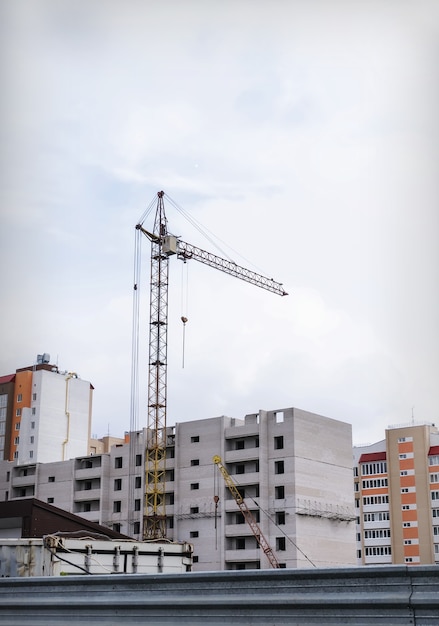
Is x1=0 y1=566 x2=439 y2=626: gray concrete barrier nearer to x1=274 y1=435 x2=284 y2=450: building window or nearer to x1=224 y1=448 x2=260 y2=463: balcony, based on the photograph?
x1=274 y1=435 x2=284 y2=450: building window

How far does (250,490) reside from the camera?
2731 inches

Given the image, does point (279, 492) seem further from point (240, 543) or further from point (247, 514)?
point (240, 543)

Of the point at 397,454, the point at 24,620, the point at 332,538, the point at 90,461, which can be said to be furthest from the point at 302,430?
the point at 24,620

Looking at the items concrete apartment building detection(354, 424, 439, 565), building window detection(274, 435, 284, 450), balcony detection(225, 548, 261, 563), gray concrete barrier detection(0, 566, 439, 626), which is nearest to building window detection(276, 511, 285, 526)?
balcony detection(225, 548, 261, 563)

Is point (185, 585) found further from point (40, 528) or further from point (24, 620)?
point (40, 528)

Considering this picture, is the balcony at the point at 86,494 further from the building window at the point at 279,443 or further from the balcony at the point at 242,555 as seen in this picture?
the building window at the point at 279,443

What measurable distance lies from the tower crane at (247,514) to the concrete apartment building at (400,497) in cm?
2914

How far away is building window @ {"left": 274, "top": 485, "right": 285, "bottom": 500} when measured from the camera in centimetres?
6719

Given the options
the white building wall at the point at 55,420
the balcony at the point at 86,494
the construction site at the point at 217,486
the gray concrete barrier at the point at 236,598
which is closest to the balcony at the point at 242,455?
the construction site at the point at 217,486

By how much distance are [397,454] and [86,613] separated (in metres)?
92.0

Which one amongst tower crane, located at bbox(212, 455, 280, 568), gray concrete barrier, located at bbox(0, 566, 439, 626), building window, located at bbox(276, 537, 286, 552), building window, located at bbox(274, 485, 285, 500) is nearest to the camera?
gray concrete barrier, located at bbox(0, 566, 439, 626)

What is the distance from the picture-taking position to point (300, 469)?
220ft

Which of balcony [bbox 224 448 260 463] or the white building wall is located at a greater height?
the white building wall

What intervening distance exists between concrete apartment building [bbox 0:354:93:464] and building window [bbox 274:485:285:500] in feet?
143
